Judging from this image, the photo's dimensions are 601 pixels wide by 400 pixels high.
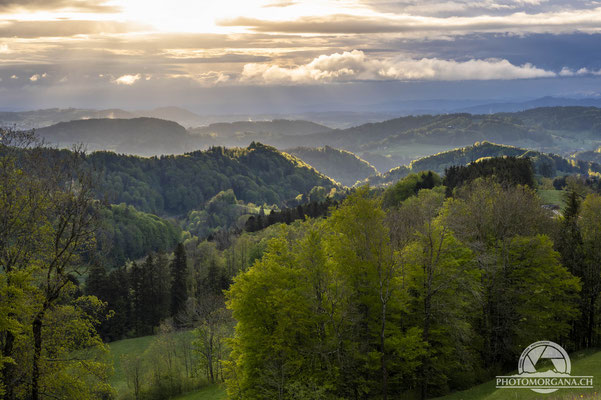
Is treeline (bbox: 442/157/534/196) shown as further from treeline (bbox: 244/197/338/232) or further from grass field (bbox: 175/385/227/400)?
grass field (bbox: 175/385/227/400)

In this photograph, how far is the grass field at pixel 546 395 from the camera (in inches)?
871

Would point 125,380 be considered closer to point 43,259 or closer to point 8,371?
point 8,371

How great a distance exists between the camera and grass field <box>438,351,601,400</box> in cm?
2213

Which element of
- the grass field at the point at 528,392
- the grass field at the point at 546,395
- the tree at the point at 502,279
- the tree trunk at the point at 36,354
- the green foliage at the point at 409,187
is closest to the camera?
the grass field at the point at 546,395

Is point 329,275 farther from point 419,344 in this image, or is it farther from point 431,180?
point 431,180

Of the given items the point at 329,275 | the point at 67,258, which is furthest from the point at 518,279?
the point at 67,258

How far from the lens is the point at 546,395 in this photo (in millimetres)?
23859

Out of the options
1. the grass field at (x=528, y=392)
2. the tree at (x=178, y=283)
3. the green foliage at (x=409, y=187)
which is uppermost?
the grass field at (x=528, y=392)

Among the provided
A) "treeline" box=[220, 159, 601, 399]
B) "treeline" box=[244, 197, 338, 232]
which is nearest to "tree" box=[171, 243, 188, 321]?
"treeline" box=[244, 197, 338, 232]

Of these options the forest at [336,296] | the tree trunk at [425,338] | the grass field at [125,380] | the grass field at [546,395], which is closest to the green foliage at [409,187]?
the grass field at [125,380]

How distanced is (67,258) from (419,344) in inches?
887

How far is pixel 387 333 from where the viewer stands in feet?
98.2

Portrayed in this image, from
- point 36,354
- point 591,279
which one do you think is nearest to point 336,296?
point 36,354

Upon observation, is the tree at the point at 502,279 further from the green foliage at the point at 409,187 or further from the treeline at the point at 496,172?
the green foliage at the point at 409,187
